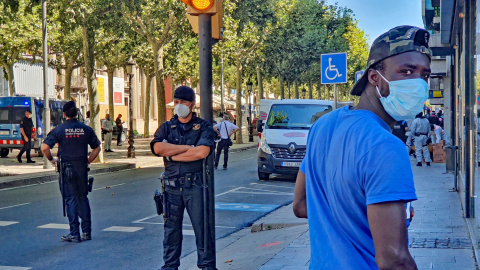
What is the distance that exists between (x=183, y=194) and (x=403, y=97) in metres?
4.10

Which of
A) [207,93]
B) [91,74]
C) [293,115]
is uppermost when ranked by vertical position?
[91,74]

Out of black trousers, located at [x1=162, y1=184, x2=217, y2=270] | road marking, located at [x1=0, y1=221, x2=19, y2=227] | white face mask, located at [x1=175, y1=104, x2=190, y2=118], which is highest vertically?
white face mask, located at [x1=175, y1=104, x2=190, y2=118]

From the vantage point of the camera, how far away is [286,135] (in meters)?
17.0

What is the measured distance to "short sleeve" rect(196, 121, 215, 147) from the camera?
6.22 meters

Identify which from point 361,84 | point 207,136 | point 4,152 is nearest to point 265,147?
point 207,136

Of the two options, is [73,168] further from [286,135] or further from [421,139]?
[421,139]

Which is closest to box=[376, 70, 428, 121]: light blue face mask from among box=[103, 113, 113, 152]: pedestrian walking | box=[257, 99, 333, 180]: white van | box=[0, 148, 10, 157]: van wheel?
box=[257, 99, 333, 180]: white van

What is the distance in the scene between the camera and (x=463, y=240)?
7.83 m

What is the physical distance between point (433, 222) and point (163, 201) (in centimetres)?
457

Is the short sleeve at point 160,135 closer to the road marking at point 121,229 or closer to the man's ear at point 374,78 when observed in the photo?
the road marking at point 121,229

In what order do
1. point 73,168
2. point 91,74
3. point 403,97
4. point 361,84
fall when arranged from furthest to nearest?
point 91,74
point 73,168
point 361,84
point 403,97

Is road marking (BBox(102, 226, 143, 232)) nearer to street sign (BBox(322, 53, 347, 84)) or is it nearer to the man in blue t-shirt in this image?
street sign (BBox(322, 53, 347, 84))

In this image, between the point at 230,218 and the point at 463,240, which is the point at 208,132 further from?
the point at 230,218

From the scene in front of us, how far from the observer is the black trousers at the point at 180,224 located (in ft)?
19.9
